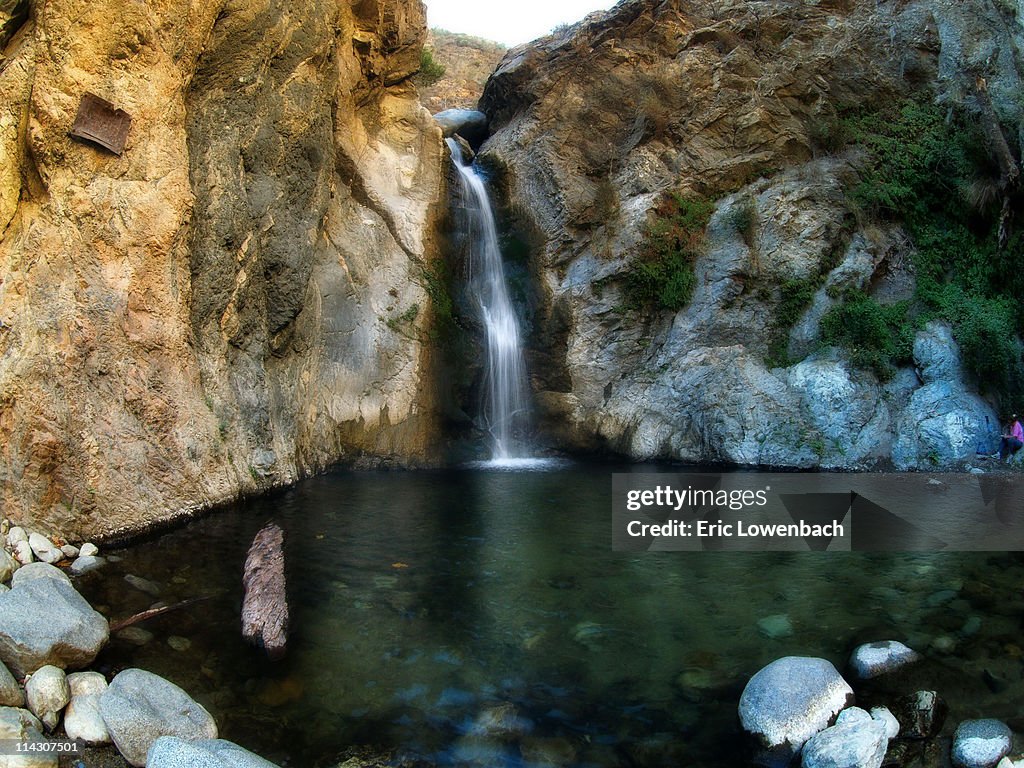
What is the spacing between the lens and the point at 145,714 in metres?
5.40

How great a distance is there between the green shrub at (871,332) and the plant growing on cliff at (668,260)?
141 inches

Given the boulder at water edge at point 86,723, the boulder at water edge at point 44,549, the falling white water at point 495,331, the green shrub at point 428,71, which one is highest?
the green shrub at point 428,71

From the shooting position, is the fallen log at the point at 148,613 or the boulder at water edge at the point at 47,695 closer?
the boulder at water edge at the point at 47,695

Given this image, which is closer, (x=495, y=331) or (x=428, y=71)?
(x=495, y=331)

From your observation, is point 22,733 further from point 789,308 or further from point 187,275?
point 789,308

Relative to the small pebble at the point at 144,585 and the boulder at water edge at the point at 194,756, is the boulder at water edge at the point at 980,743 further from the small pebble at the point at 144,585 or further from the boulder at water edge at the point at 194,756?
the small pebble at the point at 144,585

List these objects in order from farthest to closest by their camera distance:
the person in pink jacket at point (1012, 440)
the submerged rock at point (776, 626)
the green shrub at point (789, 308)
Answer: the green shrub at point (789, 308), the person in pink jacket at point (1012, 440), the submerged rock at point (776, 626)

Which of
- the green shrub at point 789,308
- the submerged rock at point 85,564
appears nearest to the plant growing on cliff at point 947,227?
the green shrub at point 789,308

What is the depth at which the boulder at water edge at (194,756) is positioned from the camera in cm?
466

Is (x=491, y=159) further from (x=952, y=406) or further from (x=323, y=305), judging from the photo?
(x=952, y=406)

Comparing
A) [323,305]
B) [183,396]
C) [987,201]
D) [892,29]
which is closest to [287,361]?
[323,305]

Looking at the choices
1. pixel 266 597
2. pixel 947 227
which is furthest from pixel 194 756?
pixel 947 227

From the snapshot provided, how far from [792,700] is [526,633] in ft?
9.22

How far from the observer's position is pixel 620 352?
19156 mm
